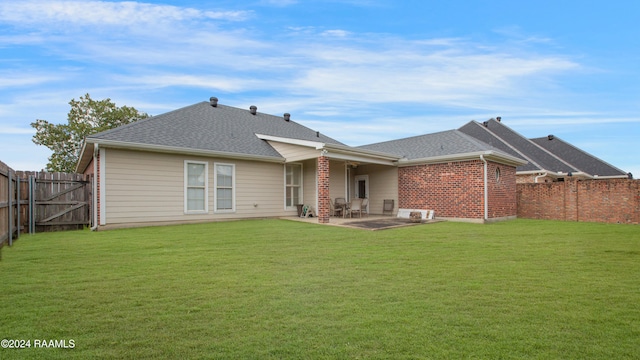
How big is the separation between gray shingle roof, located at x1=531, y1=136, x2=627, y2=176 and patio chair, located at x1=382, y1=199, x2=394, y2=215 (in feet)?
52.9

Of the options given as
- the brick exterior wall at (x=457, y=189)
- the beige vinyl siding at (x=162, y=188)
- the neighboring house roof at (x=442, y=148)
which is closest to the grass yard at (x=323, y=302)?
the beige vinyl siding at (x=162, y=188)

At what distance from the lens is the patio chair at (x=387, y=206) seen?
16.0 m

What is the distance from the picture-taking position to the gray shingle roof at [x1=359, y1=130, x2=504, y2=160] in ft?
47.5

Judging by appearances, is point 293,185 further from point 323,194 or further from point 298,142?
point 323,194

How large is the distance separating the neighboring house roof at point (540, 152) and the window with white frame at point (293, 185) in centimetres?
1323

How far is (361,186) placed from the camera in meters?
17.7

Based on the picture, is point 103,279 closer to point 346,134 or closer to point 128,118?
point 346,134

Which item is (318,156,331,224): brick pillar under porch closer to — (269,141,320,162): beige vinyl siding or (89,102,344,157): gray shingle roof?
(269,141,320,162): beige vinyl siding

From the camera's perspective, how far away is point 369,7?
10797mm

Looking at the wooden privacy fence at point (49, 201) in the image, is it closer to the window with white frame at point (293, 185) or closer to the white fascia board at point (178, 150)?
the white fascia board at point (178, 150)

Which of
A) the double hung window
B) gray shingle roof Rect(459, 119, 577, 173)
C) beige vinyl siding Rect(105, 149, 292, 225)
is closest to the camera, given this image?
beige vinyl siding Rect(105, 149, 292, 225)

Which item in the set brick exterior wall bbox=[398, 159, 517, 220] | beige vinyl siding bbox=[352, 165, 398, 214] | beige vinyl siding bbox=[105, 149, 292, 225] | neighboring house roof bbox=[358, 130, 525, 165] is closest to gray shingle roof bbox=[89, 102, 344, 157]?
beige vinyl siding bbox=[105, 149, 292, 225]

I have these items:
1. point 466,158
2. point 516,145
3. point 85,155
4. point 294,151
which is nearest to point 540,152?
point 516,145

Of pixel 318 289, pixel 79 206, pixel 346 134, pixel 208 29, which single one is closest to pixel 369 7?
pixel 208 29
